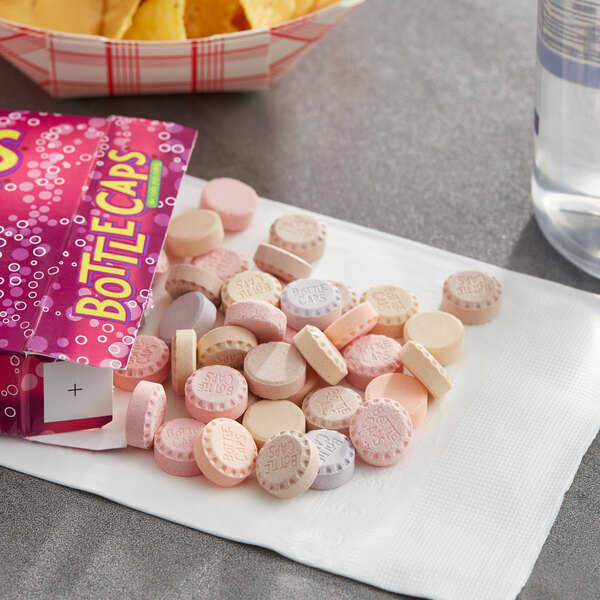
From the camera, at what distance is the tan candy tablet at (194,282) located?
1.00 metres

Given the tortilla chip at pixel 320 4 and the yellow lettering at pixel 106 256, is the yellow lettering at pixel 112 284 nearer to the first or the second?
the yellow lettering at pixel 106 256

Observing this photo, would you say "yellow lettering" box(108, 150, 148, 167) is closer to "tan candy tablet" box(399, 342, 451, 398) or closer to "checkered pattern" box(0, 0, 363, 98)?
"checkered pattern" box(0, 0, 363, 98)

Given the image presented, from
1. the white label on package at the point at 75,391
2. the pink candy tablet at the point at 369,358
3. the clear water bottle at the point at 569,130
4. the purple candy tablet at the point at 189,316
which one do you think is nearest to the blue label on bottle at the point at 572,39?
the clear water bottle at the point at 569,130

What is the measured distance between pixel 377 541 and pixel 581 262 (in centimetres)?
45

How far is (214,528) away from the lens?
81cm

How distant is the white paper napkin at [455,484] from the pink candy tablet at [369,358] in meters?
0.06

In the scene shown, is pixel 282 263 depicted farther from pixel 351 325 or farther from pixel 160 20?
pixel 160 20

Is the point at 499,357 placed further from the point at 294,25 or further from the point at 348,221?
the point at 294,25

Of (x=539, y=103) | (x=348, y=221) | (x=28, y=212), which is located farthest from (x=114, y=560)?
(x=539, y=103)

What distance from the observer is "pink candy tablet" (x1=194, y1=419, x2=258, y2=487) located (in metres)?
0.83

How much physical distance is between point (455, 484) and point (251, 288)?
0.97 ft

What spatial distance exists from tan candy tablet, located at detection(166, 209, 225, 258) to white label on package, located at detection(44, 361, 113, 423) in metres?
0.24

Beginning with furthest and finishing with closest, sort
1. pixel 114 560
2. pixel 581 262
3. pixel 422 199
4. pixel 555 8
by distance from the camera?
pixel 422 199, pixel 581 262, pixel 555 8, pixel 114 560

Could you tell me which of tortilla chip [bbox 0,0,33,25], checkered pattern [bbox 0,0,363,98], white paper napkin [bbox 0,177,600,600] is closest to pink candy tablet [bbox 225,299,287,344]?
white paper napkin [bbox 0,177,600,600]
